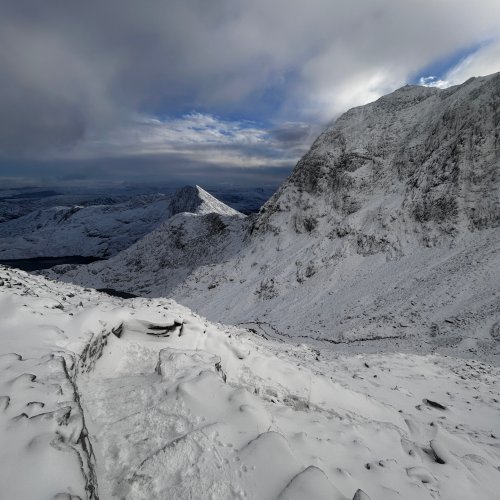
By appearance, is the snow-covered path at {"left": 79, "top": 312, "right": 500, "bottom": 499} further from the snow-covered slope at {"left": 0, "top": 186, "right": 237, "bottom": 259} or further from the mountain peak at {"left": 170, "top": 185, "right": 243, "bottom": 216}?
the snow-covered slope at {"left": 0, "top": 186, "right": 237, "bottom": 259}

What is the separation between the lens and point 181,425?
562 cm

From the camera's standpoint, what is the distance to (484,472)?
6.96m

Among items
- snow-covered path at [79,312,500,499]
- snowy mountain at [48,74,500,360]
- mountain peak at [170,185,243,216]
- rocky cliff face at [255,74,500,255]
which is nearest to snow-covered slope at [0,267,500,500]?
snow-covered path at [79,312,500,499]

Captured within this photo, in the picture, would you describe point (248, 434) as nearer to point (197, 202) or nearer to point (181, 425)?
point (181, 425)

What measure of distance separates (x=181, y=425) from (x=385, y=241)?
38.5 meters

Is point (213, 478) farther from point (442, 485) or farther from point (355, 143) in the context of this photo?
point (355, 143)

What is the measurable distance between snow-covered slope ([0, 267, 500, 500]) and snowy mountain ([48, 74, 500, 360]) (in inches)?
742

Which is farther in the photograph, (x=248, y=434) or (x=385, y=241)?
(x=385, y=241)

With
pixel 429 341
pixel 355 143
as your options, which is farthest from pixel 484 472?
pixel 355 143

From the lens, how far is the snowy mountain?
28859mm

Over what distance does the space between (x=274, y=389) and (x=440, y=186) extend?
129ft

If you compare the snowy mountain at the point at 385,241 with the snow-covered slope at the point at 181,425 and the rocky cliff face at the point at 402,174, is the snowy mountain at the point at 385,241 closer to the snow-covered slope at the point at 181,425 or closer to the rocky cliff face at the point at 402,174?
the rocky cliff face at the point at 402,174

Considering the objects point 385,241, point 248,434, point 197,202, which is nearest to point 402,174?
point 385,241

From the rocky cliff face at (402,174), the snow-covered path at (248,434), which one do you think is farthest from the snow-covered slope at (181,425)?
the rocky cliff face at (402,174)
